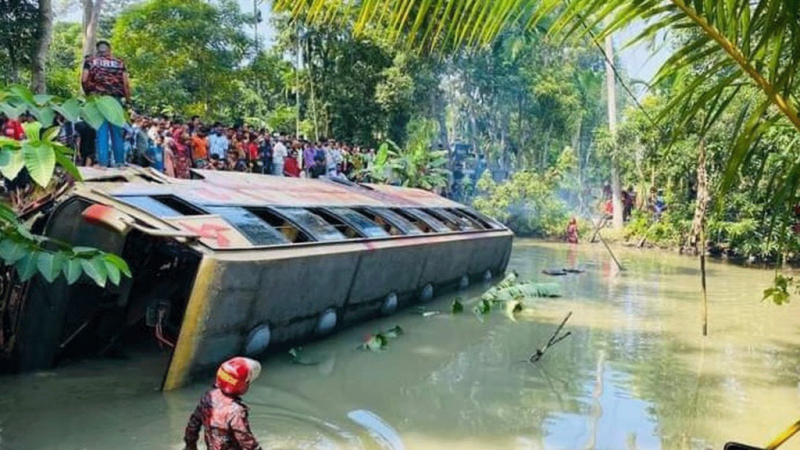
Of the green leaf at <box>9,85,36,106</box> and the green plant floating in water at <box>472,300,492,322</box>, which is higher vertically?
the green leaf at <box>9,85,36,106</box>

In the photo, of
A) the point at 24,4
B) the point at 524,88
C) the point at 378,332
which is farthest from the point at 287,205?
the point at 524,88

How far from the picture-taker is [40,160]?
160 inches

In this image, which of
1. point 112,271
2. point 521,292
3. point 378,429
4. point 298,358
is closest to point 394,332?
point 298,358

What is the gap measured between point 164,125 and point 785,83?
14.0 meters

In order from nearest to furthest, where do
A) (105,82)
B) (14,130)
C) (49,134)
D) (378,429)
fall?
(49,134) < (378,429) < (14,130) < (105,82)

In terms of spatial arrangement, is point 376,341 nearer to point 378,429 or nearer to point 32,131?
point 378,429

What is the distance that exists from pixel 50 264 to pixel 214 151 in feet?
41.1

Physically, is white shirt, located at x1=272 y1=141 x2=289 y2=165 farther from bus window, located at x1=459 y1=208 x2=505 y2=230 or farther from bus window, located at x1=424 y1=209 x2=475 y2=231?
bus window, located at x1=459 y1=208 x2=505 y2=230

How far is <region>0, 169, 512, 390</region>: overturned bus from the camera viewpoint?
807cm

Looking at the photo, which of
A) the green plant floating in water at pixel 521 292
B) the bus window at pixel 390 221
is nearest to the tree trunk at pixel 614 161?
the green plant floating in water at pixel 521 292

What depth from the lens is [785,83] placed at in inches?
97.7

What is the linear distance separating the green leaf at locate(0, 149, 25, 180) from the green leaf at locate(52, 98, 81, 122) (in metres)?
0.32

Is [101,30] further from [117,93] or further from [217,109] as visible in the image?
[117,93]

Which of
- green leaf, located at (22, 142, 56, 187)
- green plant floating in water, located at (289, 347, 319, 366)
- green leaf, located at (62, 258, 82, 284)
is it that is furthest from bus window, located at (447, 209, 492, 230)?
green leaf, located at (22, 142, 56, 187)
